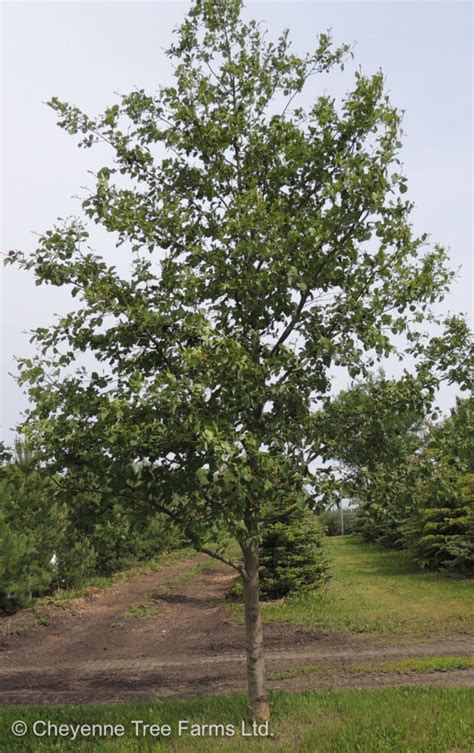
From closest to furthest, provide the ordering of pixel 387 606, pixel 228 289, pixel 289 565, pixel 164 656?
pixel 228 289, pixel 164 656, pixel 387 606, pixel 289 565

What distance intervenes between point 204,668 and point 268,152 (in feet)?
24.4

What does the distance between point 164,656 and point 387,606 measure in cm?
533

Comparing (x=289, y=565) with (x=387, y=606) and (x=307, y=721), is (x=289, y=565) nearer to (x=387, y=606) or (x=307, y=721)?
(x=387, y=606)

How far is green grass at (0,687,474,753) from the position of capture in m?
5.52

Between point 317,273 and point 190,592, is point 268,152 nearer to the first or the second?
point 317,273

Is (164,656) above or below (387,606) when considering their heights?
below

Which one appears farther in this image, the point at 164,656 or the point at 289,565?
the point at 289,565

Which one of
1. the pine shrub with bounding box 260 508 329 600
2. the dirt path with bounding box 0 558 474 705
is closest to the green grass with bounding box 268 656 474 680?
the dirt path with bounding box 0 558 474 705

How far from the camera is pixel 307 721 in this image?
20.4ft

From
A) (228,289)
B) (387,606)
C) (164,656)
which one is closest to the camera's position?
(228,289)

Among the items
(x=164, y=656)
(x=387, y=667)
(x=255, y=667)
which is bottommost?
(x=164, y=656)

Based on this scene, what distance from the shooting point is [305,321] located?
6.31 m

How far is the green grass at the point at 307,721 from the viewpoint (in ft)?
18.1

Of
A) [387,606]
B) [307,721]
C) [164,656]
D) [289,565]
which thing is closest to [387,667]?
[307,721]
